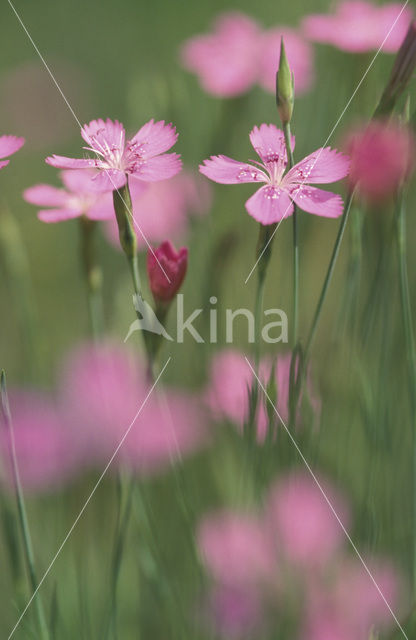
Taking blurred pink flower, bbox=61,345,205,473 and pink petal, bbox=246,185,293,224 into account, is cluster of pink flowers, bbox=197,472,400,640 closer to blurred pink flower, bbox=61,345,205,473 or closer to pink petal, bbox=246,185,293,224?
blurred pink flower, bbox=61,345,205,473

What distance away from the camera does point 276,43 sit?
755 mm

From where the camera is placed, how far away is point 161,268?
0.44 meters

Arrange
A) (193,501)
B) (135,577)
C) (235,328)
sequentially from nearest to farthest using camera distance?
(193,501)
(135,577)
(235,328)

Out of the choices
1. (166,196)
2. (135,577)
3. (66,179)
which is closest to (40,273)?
(166,196)

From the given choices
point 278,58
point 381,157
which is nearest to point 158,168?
point 381,157

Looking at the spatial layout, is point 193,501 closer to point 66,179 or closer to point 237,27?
point 66,179

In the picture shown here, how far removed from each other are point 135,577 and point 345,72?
49 cm

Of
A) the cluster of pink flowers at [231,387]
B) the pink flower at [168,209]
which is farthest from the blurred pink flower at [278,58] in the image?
the cluster of pink flowers at [231,387]

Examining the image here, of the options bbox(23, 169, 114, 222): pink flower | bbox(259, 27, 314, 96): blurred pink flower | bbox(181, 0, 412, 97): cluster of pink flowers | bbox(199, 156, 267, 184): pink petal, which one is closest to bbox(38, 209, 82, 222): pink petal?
bbox(23, 169, 114, 222): pink flower

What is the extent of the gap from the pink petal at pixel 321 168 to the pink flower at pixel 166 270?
8 cm

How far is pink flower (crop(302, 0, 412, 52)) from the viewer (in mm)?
550

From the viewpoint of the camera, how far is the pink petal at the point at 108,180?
1.26 ft

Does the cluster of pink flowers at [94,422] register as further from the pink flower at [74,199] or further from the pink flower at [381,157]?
the pink flower at [381,157]

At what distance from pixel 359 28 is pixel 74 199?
0.90 feet
